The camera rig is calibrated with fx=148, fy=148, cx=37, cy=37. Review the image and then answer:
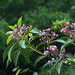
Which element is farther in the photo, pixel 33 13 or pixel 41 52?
pixel 33 13

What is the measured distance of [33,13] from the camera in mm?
3252

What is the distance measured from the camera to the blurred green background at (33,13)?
Answer: 108 inches

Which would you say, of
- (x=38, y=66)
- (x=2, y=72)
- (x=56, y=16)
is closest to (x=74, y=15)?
(x=56, y=16)

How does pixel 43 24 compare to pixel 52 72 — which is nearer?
pixel 52 72

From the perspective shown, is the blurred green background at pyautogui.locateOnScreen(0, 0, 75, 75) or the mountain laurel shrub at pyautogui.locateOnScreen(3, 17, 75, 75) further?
the blurred green background at pyautogui.locateOnScreen(0, 0, 75, 75)

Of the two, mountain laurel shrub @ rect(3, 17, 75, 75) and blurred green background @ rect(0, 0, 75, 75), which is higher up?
mountain laurel shrub @ rect(3, 17, 75, 75)

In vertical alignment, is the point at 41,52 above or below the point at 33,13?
above

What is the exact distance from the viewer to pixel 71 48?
2.35 m

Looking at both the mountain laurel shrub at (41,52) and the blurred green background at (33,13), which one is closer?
the mountain laurel shrub at (41,52)

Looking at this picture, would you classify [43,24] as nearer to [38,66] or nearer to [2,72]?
[38,66]

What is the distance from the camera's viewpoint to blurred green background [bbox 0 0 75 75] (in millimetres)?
2742

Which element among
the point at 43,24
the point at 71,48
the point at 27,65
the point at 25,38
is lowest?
the point at 27,65

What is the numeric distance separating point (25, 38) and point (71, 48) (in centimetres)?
156

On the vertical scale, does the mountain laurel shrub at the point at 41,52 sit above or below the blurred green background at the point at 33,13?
above
